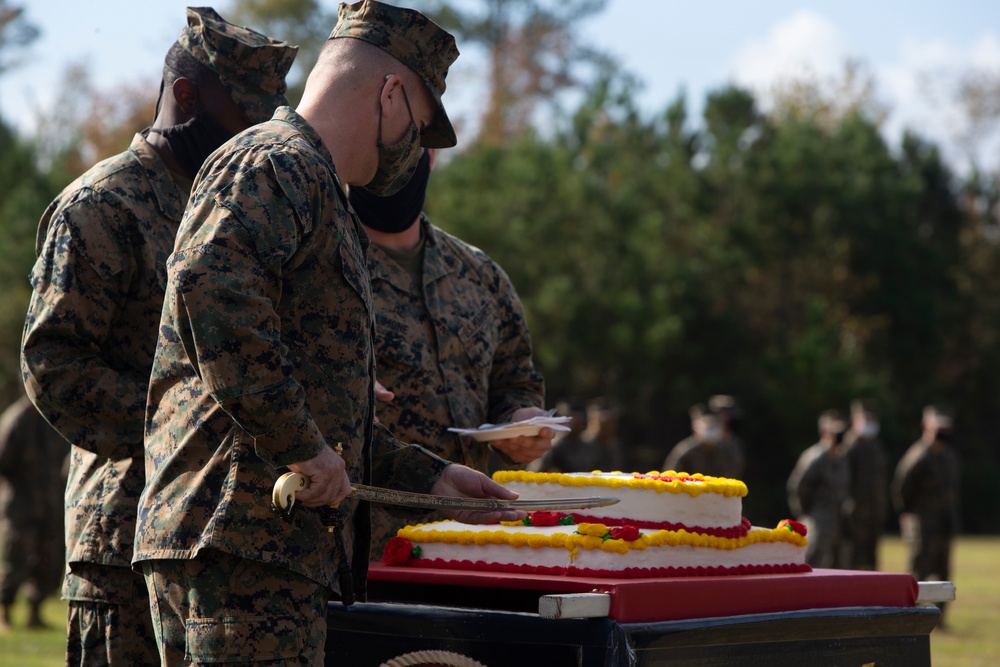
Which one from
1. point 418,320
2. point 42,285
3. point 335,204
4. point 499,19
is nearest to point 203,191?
point 335,204

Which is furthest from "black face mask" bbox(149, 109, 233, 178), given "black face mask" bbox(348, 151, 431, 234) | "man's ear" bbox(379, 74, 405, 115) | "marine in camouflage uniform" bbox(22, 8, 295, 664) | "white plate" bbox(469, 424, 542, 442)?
"white plate" bbox(469, 424, 542, 442)

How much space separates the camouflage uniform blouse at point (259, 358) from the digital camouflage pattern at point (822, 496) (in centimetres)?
1332

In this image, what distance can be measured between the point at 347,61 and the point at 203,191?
20.2 inches

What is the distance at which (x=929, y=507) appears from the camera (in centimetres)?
1488

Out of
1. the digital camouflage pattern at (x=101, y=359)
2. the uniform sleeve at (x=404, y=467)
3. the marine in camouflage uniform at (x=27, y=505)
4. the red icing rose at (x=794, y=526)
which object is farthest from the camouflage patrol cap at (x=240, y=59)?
the marine in camouflage uniform at (x=27, y=505)

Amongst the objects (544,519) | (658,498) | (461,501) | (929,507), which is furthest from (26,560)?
(929,507)

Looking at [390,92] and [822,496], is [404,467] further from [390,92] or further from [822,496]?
[822,496]

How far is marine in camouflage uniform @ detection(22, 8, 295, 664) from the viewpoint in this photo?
3.46 m

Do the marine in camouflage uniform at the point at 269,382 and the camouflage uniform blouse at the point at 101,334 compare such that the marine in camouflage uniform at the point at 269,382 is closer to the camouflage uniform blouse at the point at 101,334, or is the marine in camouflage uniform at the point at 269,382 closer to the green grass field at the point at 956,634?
the camouflage uniform blouse at the point at 101,334

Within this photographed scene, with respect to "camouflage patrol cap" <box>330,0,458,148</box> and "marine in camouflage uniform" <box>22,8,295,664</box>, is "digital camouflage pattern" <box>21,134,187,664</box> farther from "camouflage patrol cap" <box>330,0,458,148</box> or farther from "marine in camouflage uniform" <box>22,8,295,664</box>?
"camouflage patrol cap" <box>330,0,458,148</box>

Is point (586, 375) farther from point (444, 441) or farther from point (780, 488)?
point (444, 441)

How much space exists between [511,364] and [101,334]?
152 cm

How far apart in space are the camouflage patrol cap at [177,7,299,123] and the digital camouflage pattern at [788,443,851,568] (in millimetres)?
12727

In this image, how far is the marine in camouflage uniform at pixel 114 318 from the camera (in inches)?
136
